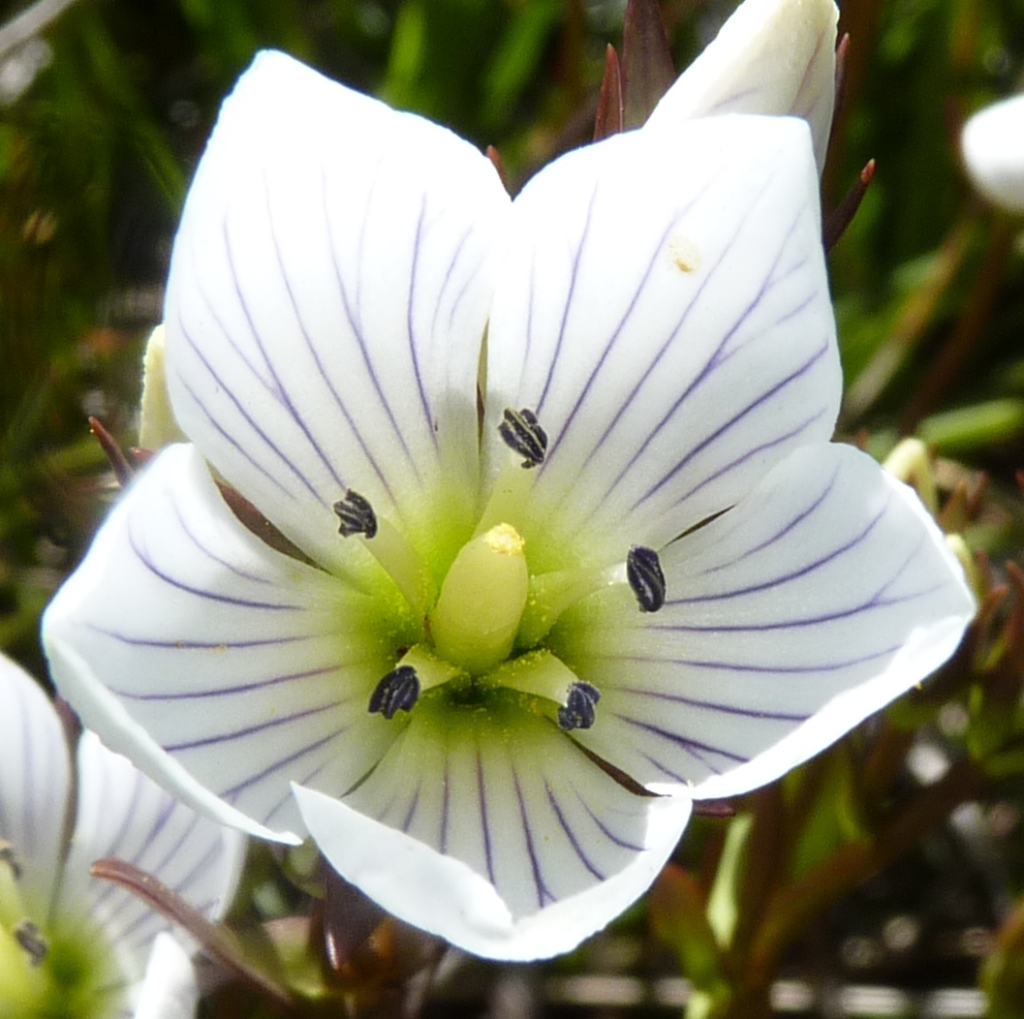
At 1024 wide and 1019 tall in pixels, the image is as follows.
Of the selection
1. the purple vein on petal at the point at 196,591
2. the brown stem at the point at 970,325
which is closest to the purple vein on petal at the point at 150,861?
the purple vein on petal at the point at 196,591

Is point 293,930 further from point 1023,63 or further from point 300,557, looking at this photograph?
point 1023,63

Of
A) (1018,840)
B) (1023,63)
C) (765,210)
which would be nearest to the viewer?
(765,210)

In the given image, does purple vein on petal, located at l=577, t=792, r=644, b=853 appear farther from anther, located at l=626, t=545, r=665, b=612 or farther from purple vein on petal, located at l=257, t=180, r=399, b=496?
purple vein on petal, located at l=257, t=180, r=399, b=496

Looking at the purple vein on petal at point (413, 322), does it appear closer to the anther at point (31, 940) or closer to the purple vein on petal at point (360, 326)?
the purple vein on petal at point (360, 326)

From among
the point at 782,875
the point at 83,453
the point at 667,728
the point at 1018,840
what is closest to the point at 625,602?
the point at 667,728

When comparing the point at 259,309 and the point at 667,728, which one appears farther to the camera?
the point at 667,728

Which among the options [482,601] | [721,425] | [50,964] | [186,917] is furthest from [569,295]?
[50,964]

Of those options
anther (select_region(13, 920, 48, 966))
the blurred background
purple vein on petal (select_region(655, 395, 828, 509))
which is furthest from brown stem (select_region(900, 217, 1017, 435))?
anther (select_region(13, 920, 48, 966))

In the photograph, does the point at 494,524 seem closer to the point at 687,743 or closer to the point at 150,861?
the point at 687,743
